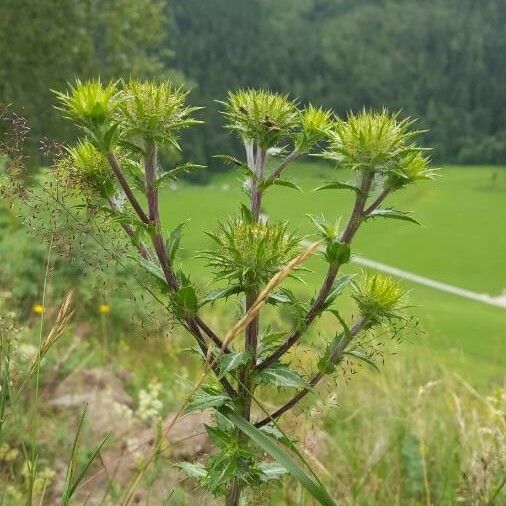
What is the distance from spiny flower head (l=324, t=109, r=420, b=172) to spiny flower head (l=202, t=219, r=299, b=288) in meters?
0.18

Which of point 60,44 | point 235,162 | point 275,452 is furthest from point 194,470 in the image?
point 60,44

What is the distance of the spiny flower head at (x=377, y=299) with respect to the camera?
1.46 meters

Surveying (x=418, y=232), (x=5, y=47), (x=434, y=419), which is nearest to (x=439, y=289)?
(x=418, y=232)

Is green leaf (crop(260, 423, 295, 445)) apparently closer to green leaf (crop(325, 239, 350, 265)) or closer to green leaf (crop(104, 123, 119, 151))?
green leaf (crop(325, 239, 350, 265))

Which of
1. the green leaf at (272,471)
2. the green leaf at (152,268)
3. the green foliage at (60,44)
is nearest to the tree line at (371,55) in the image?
the green foliage at (60,44)

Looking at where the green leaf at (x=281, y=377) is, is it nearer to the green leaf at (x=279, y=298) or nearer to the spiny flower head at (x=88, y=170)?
the green leaf at (x=279, y=298)

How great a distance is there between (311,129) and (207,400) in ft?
1.77

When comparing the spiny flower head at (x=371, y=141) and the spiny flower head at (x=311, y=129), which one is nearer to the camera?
the spiny flower head at (x=371, y=141)

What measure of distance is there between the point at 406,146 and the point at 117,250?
0.56m

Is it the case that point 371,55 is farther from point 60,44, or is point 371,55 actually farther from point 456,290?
point 60,44

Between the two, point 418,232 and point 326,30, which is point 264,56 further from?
point 418,232

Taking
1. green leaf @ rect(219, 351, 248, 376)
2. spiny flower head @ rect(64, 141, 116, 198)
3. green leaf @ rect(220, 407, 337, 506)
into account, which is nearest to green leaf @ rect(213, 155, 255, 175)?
spiny flower head @ rect(64, 141, 116, 198)

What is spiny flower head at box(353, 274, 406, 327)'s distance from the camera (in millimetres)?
1460

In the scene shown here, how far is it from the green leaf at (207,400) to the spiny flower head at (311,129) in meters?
0.49
